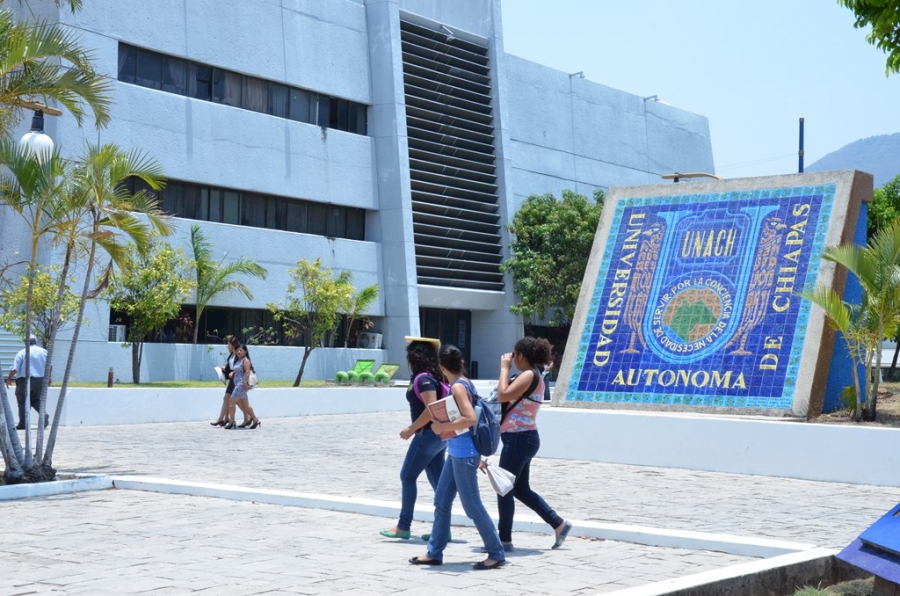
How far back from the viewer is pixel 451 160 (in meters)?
37.0

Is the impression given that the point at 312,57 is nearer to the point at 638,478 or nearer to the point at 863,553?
the point at 638,478

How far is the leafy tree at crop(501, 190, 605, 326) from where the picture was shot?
36844 millimetres

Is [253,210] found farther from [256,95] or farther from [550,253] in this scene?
[550,253]

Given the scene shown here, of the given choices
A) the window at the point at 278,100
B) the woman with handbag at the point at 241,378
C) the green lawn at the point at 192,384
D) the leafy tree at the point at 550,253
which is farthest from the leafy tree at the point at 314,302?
the woman with handbag at the point at 241,378

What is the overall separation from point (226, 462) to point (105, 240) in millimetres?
3564

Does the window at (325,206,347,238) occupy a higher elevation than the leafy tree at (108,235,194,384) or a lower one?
higher

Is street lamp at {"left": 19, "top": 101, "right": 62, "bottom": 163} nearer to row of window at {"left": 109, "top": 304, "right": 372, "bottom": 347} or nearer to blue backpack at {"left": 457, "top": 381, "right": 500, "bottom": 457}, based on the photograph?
blue backpack at {"left": 457, "top": 381, "right": 500, "bottom": 457}

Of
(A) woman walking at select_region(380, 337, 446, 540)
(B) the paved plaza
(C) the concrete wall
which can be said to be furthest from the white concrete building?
(A) woman walking at select_region(380, 337, 446, 540)

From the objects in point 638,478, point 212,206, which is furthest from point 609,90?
point 638,478

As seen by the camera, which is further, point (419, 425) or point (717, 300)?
point (717, 300)

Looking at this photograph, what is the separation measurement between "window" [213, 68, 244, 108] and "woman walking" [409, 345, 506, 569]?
24371 mm

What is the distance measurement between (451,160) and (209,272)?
37.3ft

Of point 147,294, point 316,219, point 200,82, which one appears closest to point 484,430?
point 147,294

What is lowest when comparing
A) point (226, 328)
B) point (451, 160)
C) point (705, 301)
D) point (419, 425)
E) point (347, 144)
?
point (419, 425)
